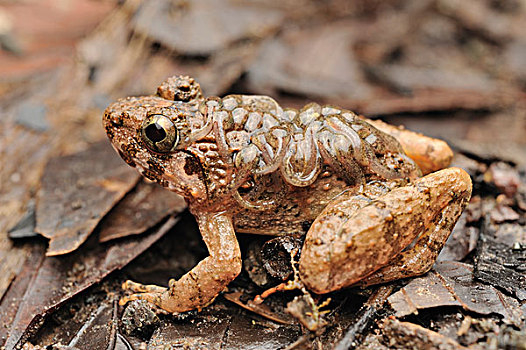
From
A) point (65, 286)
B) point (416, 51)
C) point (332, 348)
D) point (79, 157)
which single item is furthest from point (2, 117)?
point (416, 51)

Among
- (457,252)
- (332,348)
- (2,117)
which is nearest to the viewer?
(332,348)

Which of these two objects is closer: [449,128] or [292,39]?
[449,128]

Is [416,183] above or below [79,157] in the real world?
above

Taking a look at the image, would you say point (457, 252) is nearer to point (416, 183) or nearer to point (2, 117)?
point (416, 183)


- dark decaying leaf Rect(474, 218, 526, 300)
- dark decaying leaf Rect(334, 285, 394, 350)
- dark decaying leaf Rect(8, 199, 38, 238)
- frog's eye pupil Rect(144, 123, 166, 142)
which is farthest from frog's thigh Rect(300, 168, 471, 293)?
dark decaying leaf Rect(8, 199, 38, 238)

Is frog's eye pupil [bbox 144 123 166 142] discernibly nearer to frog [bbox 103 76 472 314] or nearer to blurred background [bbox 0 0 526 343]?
frog [bbox 103 76 472 314]

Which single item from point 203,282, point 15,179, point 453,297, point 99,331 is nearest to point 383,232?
point 453,297
